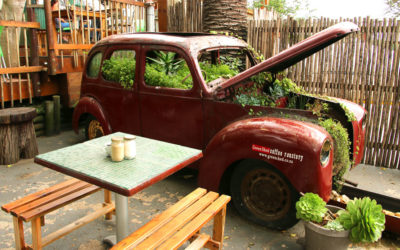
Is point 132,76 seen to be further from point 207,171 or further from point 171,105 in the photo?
point 207,171

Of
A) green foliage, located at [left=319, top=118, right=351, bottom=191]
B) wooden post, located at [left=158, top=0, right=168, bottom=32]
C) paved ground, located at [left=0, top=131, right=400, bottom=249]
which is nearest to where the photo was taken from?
paved ground, located at [left=0, top=131, right=400, bottom=249]

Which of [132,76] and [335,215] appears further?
[132,76]

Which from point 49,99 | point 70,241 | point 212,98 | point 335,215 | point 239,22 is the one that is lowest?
point 70,241

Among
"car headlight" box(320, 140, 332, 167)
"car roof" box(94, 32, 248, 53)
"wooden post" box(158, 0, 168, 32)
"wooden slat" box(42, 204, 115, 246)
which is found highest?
"wooden post" box(158, 0, 168, 32)

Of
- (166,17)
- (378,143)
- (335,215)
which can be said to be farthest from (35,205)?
(166,17)

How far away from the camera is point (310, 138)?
10.1 feet

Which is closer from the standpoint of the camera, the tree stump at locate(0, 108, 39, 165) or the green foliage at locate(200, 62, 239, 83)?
the green foliage at locate(200, 62, 239, 83)

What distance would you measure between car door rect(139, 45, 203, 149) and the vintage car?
13mm

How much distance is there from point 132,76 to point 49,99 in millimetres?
3919

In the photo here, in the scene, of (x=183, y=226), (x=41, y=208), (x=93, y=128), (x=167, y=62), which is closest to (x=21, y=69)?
(x=93, y=128)

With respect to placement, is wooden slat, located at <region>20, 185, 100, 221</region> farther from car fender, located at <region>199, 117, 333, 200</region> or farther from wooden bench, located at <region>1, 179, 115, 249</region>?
car fender, located at <region>199, 117, 333, 200</region>

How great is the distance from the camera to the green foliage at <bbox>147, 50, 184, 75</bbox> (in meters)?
4.69

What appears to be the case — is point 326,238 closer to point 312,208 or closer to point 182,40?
point 312,208

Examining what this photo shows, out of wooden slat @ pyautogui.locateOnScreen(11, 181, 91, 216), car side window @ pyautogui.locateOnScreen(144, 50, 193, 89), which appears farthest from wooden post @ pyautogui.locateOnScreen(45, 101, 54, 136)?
wooden slat @ pyautogui.locateOnScreen(11, 181, 91, 216)
